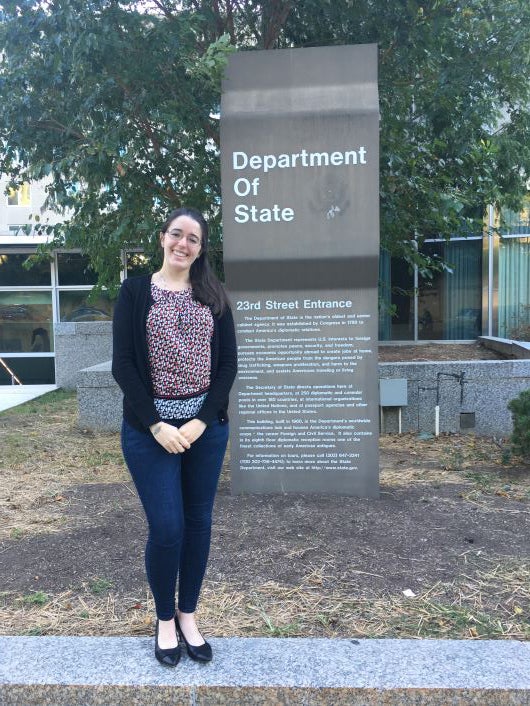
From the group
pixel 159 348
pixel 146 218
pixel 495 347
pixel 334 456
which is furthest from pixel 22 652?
pixel 495 347

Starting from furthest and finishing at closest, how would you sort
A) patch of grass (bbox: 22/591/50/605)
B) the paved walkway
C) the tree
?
1. the paved walkway
2. the tree
3. patch of grass (bbox: 22/591/50/605)

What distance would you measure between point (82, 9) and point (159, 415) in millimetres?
4047

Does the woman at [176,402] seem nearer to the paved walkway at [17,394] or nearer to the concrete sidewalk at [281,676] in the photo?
the concrete sidewalk at [281,676]

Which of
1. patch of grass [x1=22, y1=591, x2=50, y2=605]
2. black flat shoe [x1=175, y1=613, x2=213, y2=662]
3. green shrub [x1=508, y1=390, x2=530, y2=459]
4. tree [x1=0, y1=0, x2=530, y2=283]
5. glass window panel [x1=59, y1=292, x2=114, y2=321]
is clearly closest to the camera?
black flat shoe [x1=175, y1=613, x2=213, y2=662]

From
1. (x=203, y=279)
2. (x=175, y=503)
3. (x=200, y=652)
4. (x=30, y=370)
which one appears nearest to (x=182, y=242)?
(x=203, y=279)

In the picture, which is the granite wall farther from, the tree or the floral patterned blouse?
the floral patterned blouse

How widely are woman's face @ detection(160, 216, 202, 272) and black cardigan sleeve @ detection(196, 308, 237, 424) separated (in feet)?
0.90

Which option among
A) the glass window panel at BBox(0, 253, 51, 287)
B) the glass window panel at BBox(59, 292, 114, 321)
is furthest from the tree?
the glass window panel at BBox(0, 253, 51, 287)

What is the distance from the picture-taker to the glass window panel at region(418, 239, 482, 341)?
1269 centimetres

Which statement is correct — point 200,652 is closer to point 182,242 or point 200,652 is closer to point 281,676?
point 281,676

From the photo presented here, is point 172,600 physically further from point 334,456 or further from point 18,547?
point 334,456

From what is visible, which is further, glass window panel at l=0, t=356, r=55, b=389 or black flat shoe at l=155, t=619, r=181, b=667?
glass window panel at l=0, t=356, r=55, b=389

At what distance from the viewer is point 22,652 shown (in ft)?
8.89

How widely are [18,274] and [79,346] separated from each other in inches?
164
